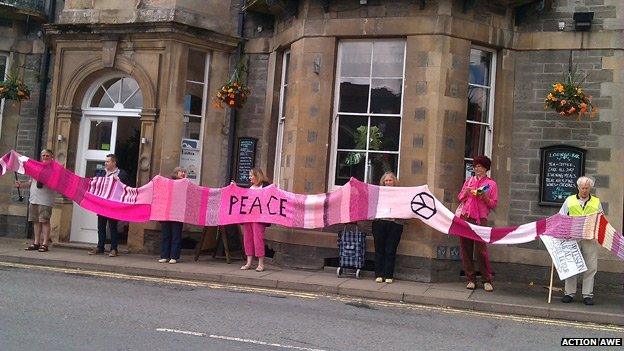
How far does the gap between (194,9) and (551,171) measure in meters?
7.85

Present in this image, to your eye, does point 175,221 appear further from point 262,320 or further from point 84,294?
point 262,320

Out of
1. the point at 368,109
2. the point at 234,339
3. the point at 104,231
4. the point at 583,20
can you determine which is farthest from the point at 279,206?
the point at 583,20

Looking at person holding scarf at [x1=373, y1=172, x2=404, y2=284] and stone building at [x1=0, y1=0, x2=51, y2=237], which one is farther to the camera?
stone building at [x1=0, y1=0, x2=51, y2=237]

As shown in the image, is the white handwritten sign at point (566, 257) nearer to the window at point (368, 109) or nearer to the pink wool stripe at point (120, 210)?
the window at point (368, 109)

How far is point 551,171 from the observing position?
10820 mm

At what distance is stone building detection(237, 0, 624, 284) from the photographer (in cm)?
1045

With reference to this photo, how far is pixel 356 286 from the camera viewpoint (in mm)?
9164

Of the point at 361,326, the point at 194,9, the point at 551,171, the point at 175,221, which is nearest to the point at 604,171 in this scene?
the point at 551,171

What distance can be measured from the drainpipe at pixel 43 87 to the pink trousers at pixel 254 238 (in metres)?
6.36

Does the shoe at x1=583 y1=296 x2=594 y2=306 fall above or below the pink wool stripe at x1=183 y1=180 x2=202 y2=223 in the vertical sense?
below

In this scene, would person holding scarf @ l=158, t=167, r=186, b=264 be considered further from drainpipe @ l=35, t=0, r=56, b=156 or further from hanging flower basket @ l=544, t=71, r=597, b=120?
hanging flower basket @ l=544, t=71, r=597, b=120

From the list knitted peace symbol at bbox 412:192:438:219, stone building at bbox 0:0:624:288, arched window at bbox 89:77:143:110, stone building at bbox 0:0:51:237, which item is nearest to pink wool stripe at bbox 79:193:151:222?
stone building at bbox 0:0:624:288

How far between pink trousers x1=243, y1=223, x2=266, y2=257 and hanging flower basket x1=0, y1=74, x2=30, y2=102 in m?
6.60

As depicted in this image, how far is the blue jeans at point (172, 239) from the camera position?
11.0 m
